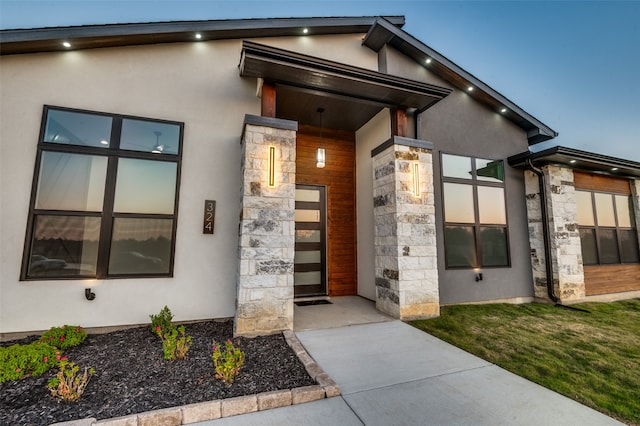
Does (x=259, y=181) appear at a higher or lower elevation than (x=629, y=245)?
higher

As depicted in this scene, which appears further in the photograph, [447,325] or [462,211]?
[462,211]

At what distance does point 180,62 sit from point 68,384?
15.1ft

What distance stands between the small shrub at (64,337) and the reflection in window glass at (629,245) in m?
11.4

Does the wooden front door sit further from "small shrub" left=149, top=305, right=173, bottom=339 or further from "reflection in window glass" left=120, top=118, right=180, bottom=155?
"small shrub" left=149, top=305, right=173, bottom=339

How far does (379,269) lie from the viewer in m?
4.96

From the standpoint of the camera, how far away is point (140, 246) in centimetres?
397

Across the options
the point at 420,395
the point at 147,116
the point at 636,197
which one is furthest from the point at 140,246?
the point at 636,197

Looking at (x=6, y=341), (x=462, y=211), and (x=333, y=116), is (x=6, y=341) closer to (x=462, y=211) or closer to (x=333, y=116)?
(x=333, y=116)

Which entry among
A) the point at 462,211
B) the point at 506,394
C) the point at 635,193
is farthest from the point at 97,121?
the point at 635,193

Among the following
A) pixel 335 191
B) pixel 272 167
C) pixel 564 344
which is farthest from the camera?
pixel 335 191

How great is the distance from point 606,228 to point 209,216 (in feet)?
31.3

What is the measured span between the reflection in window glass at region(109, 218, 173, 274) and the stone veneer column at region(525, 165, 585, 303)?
25.2 ft

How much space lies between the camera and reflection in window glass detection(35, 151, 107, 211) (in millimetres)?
3709

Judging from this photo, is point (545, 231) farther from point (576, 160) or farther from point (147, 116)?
point (147, 116)
